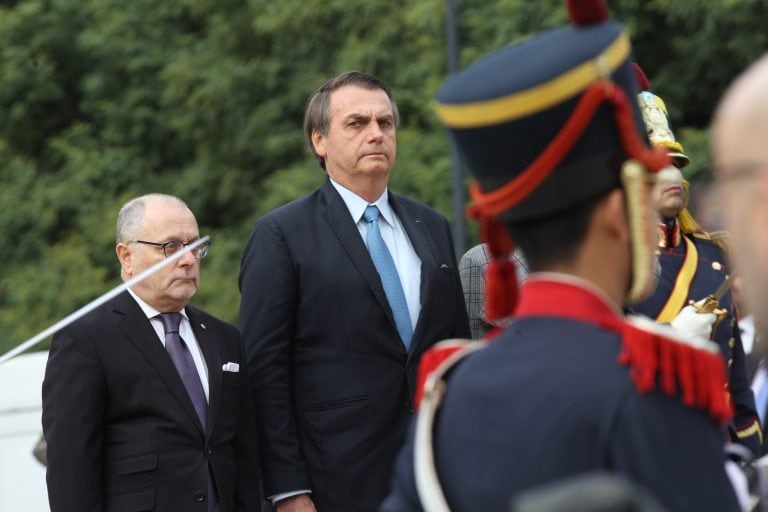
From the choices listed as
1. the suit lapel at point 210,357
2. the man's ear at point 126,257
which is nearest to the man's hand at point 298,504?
the suit lapel at point 210,357

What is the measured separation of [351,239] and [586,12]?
8.22 feet


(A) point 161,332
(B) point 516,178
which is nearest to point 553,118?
(B) point 516,178

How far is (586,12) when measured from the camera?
2.54 m

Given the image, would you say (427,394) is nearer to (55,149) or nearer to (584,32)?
(584,32)

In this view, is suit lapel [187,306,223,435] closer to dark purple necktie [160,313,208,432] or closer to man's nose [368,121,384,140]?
dark purple necktie [160,313,208,432]

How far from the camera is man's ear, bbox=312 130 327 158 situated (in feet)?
17.1

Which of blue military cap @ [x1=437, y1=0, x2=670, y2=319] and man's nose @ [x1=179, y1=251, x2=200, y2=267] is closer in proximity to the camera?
blue military cap @ [x1=437, y1=0, x2=670, y2=319]

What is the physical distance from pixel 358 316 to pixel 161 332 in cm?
65

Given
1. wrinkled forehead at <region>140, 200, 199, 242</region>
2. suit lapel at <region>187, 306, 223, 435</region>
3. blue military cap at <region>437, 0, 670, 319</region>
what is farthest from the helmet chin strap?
wrinkled forehead at <region>140, 200, 199, 242</region>

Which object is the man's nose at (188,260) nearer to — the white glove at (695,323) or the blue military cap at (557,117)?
the white glove at (695,323)

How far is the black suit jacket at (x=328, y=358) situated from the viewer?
4.89 meters

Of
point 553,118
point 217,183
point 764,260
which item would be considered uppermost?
point 553,118

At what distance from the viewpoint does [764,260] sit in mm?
2078

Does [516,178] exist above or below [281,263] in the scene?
above
